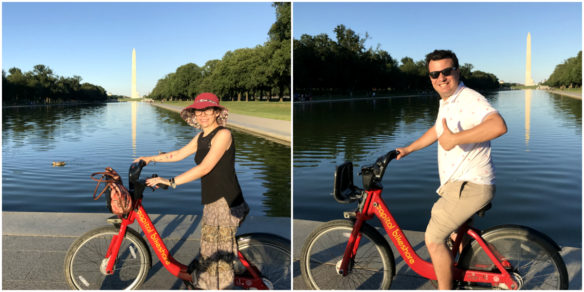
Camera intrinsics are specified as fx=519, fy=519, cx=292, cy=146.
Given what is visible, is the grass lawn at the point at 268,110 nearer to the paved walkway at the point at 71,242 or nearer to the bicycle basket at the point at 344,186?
the paved walkway at the point at 71,242

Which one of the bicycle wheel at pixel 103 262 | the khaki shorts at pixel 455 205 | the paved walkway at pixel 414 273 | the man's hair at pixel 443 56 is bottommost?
the paved walkway at pixel 414 273

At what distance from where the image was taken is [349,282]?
3525mm

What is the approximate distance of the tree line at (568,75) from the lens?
87.4m

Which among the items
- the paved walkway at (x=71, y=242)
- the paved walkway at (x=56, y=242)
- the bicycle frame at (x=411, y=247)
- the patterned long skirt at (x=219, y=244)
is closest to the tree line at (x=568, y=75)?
the paved walkway at (x=71, y=242)

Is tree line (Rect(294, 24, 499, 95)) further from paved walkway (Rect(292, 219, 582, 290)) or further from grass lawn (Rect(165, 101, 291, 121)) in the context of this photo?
paved walkway (Rect(292, 219, 582, 290))

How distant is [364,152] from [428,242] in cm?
1130

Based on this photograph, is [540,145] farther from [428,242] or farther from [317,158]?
[428,242]

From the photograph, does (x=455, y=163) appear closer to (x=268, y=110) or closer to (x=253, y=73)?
(x=268, y=110)

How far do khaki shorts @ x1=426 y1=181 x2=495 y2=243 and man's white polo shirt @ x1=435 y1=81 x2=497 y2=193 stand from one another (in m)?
0.05

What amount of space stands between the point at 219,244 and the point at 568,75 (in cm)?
10623

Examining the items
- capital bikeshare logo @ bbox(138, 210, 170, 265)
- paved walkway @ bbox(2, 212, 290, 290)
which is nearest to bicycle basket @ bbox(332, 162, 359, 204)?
capital bikeshare logo @ bbox(138, 210, 170, 265)

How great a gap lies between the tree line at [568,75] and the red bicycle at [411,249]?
9020 centimetres

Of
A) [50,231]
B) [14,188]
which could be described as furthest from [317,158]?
[50,231]

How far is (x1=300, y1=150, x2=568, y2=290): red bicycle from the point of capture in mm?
3137
